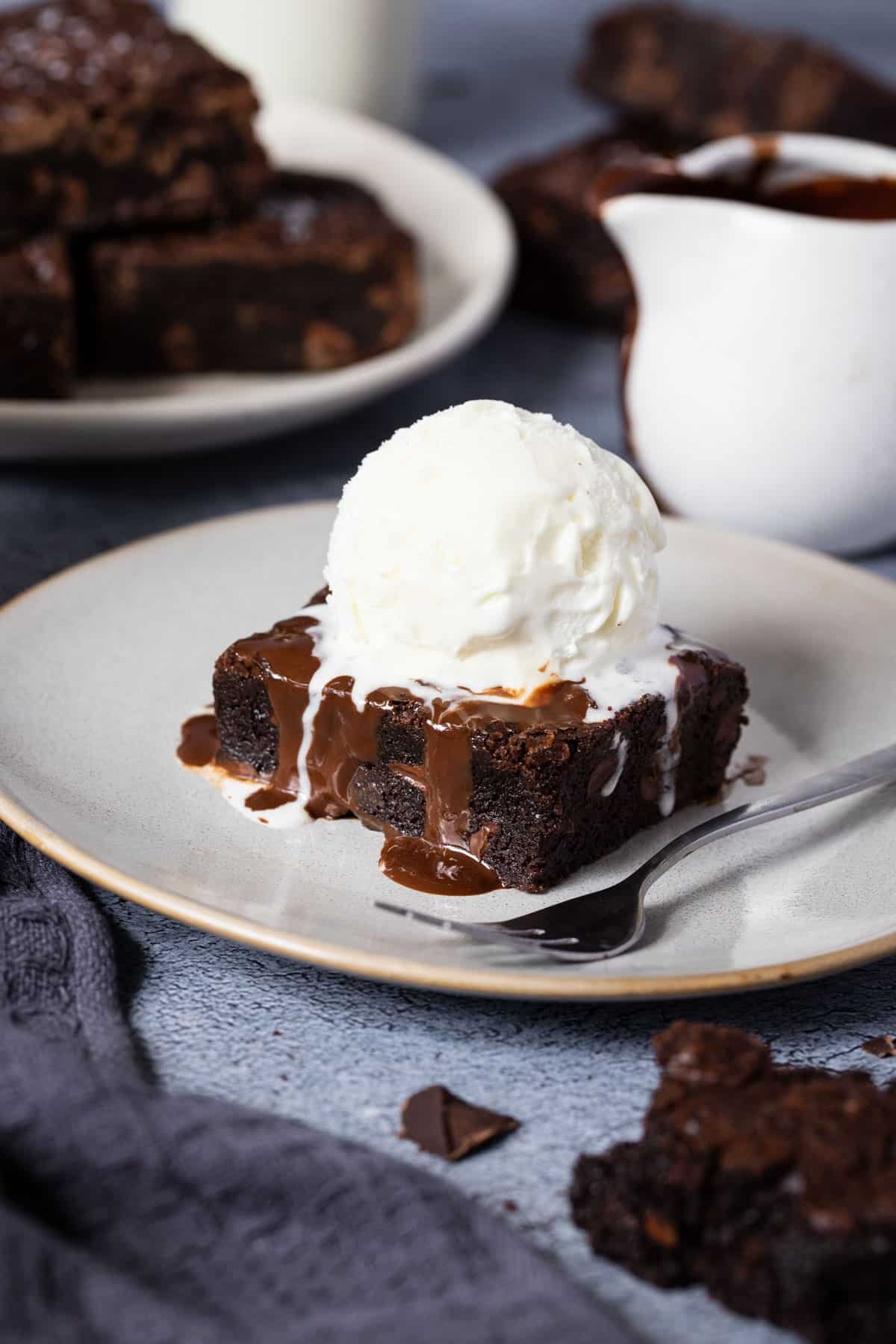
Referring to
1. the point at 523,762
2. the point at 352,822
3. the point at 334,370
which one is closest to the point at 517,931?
the point at 523,762

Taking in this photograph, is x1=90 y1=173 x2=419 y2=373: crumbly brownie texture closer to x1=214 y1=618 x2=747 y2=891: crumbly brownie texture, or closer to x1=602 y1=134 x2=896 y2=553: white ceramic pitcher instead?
x1=602 y1=134 x2=896 y2=553: white ceramic pitcher

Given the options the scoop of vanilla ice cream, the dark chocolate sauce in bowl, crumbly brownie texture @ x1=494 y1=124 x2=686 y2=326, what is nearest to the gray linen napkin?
the scoop of vanilla ice cream

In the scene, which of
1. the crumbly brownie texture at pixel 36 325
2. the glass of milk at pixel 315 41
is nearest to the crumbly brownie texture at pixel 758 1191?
the crumbly brownie texture at pixel 36 325

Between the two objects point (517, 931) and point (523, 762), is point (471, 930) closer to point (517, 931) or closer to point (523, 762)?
point (517, 931)

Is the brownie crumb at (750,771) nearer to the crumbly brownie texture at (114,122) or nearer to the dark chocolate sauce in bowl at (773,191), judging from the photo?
the dark chocolate sauce in bowl at (773,191)

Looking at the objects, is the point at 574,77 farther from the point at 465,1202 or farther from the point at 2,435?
the point at 465,1202

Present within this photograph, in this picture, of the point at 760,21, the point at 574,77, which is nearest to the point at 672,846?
the point at 574,77
